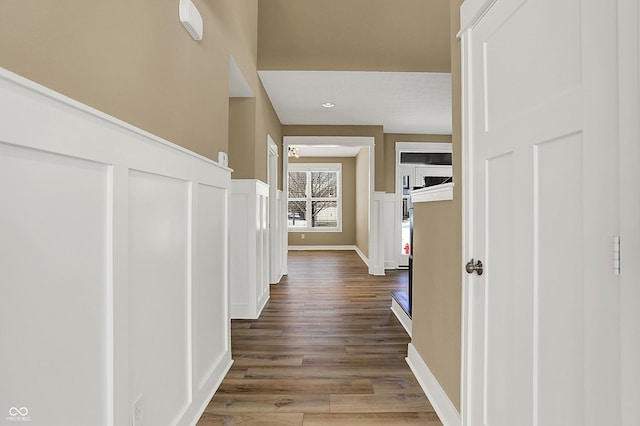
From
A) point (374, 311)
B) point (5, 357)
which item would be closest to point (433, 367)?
point (374, 311)

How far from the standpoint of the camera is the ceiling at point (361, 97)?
3.44 meters

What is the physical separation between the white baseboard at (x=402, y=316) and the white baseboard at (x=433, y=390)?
0.57m

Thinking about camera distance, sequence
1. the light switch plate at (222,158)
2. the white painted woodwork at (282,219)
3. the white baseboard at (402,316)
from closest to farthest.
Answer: the light switch plate at (222,158) → the white baseboard at (402,316) → the white painted woodwork at (282,219)

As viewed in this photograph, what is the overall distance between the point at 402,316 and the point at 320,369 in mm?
1157

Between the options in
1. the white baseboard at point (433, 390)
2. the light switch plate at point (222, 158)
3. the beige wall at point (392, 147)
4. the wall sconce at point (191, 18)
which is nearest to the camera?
the wall sconce at point (191, 18)

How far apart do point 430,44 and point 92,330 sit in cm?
351

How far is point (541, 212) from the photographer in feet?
3.06

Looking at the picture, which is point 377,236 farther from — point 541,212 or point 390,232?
point 541,212

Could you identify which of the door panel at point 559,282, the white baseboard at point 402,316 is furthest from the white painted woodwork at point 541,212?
the white baseboard at point 402,316

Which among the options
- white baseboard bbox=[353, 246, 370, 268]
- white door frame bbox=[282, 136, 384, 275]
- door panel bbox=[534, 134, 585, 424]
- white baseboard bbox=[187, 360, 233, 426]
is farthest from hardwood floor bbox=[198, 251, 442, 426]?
white baseboard bbox=[353, 246, 370, 268]

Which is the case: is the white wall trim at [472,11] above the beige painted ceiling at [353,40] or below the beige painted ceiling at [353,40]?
below

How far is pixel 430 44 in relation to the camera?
10.9ft

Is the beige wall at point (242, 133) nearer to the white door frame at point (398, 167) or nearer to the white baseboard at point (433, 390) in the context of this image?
the white baseboard at point (433, 390)

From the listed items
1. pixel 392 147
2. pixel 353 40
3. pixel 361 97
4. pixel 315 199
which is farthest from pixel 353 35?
pixel 315 199
